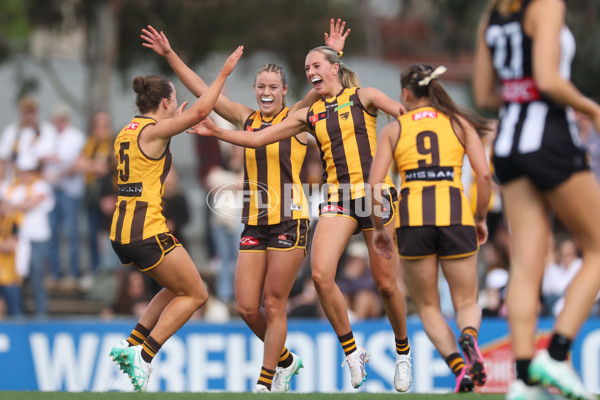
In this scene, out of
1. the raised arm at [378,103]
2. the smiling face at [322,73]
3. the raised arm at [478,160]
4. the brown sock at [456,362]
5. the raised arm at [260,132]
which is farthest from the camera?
the smiling face at [322,73]

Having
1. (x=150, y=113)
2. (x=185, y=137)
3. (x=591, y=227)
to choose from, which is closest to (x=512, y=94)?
(x=591, y=227)

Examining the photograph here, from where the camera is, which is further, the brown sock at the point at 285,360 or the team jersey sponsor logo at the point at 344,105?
the brown sock at the point at 285,360

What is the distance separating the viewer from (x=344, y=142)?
24.5 ft

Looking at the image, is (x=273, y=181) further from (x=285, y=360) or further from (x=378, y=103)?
(x=285, y=360)

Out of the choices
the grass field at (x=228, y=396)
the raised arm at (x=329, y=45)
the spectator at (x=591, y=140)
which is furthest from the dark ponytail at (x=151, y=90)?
the spectator at (x=591, y=140)

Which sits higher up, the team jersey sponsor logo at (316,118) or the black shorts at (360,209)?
the team jersey sponsor logo at (316,118)

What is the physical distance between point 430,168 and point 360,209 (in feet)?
2.68

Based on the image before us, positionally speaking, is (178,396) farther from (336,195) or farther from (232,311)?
(232,311)

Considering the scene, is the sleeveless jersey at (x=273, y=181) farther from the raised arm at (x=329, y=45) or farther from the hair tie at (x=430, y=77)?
the hair tie at (x=430, y=77)

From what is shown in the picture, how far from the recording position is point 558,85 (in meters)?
4.79

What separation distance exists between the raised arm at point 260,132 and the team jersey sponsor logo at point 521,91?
8.46 feet

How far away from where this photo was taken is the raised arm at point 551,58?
4.78m

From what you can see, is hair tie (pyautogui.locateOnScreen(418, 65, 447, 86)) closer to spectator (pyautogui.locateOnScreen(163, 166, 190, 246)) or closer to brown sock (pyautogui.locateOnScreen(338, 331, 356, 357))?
brown sock (pyautogui.locateOnScreen(338, 331, 356, 357))

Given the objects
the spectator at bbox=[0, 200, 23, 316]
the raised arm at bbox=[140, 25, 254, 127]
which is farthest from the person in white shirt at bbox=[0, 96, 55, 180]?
the raised arm at bbox=[140, 25, 254, 127]
